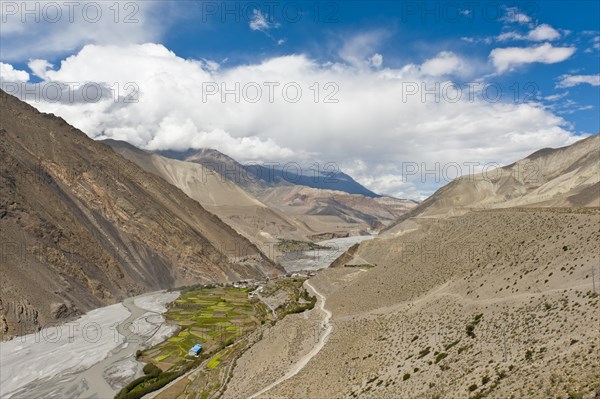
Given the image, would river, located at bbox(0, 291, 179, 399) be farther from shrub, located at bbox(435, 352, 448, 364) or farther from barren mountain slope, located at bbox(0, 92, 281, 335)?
shrub, located at bbox(435, 352, 448, 364)

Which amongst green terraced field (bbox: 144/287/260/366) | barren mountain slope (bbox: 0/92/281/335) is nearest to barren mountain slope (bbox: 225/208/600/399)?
green terraced field (bbox: 144/287/260/366)

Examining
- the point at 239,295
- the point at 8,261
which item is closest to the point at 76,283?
the point at 8,261

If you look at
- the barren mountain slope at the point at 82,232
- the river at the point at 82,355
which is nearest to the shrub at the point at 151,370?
the river at the point at 82,355

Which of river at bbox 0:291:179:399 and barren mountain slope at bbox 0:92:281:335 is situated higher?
barren mountain slope at bbox 0:92:281:335

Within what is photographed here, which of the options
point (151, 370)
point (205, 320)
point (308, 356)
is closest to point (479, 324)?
point (308, 356)

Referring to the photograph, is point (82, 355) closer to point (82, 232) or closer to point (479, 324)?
point (82, 232)
